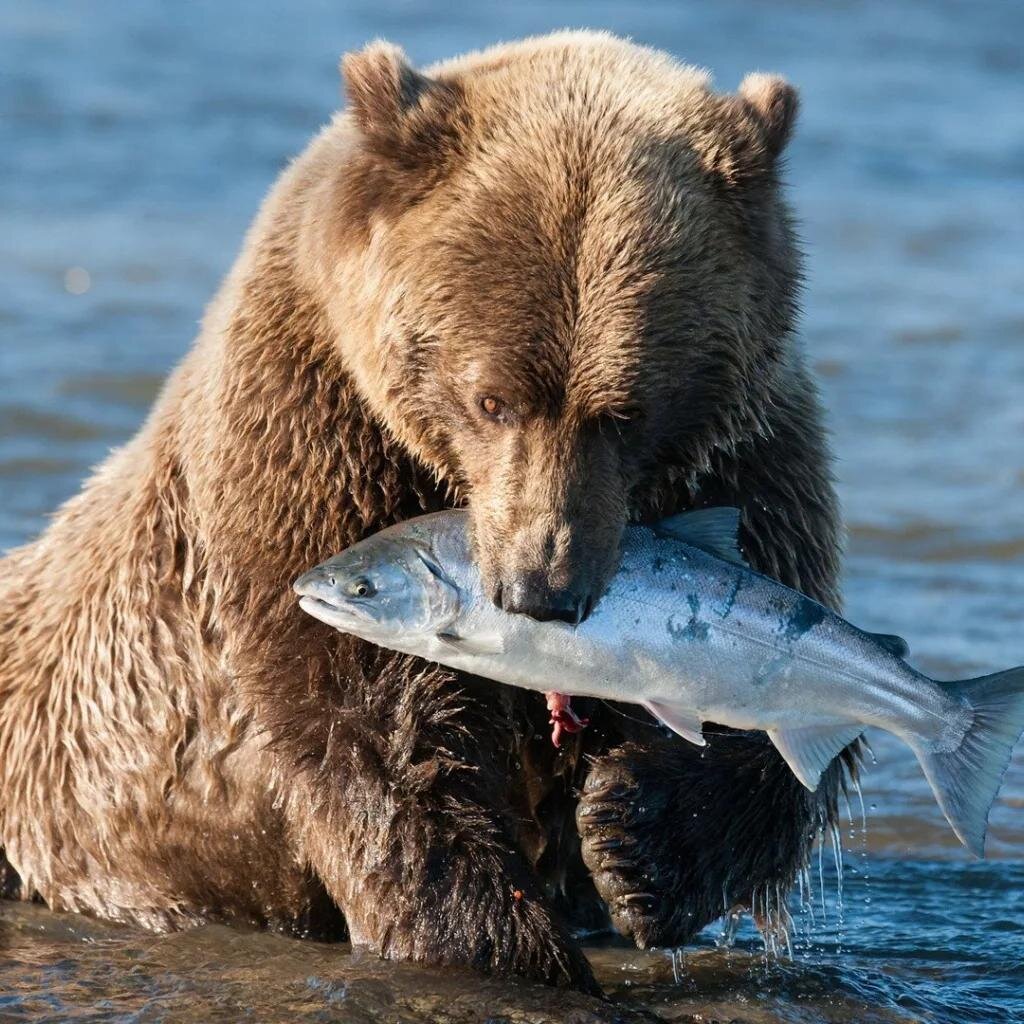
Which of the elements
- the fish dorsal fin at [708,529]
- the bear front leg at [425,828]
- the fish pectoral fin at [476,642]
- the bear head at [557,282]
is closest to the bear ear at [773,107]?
the bear head at [557,282]

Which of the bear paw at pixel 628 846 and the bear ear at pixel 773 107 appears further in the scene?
the bear paw at pixel 628 846

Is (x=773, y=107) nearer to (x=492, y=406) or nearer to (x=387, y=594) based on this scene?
(x=492, y=406)

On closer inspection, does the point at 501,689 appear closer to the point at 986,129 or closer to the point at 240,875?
the point at 240,875

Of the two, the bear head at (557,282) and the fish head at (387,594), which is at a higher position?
the bear head at (557,282)

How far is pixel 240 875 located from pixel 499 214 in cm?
222

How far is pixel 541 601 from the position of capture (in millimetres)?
4660

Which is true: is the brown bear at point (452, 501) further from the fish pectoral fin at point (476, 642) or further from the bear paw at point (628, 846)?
the fish pectoral fin at point (476, 642)

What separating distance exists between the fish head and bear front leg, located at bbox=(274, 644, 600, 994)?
603mm

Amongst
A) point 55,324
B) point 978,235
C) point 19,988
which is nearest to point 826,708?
point 19,988

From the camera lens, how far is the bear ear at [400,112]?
206 inches

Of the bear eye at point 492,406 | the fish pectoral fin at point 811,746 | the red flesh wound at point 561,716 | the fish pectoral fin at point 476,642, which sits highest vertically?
the bear eye at point 492,406

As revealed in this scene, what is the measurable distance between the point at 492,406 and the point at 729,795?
4.69 feet

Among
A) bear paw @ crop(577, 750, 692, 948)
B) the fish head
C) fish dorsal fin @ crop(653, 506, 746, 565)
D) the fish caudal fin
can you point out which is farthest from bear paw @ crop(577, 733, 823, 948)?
the fish head

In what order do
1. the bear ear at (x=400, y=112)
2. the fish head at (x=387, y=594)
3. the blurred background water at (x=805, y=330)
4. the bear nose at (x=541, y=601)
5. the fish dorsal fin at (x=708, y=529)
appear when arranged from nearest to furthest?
the bear nose at (x=541, y=601) → the fish head at (x=387, y=594) → the fish dorsal fin at (x=708, y=529) → the bear ear at (x=400, y=112) → the blurred background water at (x=805, y=330)
